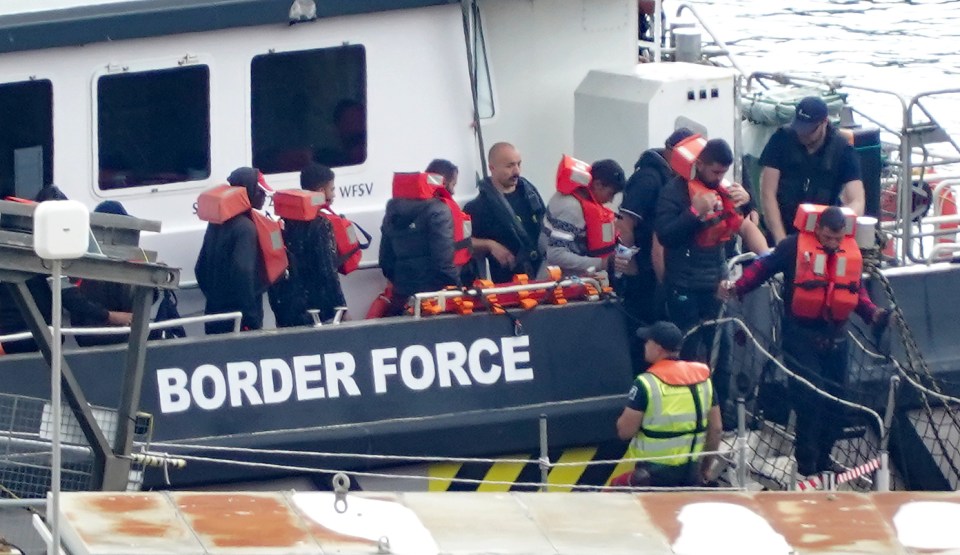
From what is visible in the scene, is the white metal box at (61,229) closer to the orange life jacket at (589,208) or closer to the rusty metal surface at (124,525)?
the rusty metal surface at (124,525)

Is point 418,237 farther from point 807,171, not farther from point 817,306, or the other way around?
point 807,171

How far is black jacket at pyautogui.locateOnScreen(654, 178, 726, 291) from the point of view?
290 inches

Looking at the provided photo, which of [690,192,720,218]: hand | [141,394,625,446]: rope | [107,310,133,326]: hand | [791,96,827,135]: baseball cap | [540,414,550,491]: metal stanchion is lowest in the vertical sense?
[540,414,550,491]: metal stanchion

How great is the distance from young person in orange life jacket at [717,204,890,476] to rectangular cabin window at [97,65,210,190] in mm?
2367

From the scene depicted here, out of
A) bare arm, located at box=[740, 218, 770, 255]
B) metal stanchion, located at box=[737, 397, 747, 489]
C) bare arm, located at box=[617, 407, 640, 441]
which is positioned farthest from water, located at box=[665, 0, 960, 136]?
bare arm, located at box=[617, 407, 640, 441]

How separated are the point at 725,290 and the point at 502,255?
3.34ft

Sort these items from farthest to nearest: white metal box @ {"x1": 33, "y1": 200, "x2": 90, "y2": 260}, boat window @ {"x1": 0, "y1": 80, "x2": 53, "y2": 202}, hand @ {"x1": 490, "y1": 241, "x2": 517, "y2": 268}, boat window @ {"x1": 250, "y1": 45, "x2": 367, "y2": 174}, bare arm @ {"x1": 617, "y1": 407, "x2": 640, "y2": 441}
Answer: hand @ {"x1": 490, "y1": 241, "x2": 517, "y2": 268}
boat window @ {"x1": 250, "y1": 45, "x2": 367, "y2": 174}
boat window @ {"x1": 0, "y1": 80, "x2": 53, "y2": 202}
bare arm @ {"x1": 617, "y1": 407, "x2": 640, "y2": 441}
white metal box @ {"x1": 33, "y1": 200, "x2": 90, "y2": 260}

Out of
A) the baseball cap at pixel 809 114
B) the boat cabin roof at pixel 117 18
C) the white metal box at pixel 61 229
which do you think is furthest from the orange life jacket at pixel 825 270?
the white metal box at pixel 61 229

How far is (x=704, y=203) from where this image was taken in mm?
7289

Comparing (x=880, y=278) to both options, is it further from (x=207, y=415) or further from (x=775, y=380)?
(x=207, y=415)

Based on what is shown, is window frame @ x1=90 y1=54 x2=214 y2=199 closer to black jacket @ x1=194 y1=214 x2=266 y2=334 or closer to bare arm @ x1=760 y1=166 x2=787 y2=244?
black jacket @ x1=194 y1=214 x2=266 y2=334

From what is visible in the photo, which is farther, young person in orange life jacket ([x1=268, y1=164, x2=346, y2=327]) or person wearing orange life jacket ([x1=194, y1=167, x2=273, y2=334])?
young person in orange life jacket ([x1=268, y1=164, x2=346, y2=327])

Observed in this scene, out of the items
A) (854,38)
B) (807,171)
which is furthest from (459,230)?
(854,38)

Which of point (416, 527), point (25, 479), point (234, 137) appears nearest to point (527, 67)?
point (234, 137)
